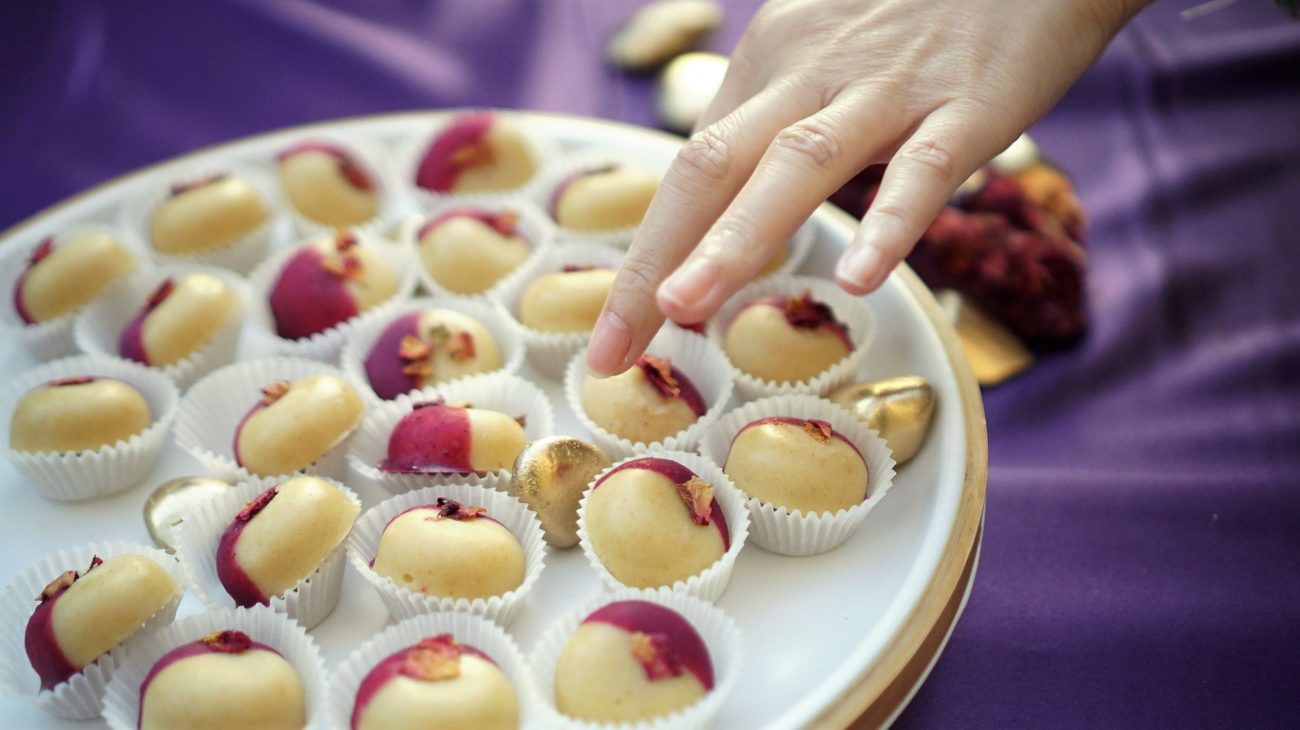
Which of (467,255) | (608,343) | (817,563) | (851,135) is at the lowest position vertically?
(817,563)

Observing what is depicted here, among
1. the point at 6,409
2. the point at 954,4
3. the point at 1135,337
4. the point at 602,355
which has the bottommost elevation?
the point at 1135,337

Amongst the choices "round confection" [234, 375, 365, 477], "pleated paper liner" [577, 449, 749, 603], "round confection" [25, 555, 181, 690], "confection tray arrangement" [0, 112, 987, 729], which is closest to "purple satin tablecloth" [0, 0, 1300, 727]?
"confection tray arrangement" [0, 112, 987, 729]

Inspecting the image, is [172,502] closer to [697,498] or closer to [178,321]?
[178,321]

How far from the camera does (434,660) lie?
1.02m

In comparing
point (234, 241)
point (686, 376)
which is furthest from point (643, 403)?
point (234, 241)

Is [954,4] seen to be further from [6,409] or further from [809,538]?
[6,409]

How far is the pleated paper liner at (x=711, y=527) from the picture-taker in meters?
1.15

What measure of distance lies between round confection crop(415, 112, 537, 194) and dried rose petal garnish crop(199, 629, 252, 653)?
88 cm

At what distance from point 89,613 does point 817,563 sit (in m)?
0.76

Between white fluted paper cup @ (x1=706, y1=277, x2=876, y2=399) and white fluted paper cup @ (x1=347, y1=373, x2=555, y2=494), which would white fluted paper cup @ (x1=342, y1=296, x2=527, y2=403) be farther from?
white fluted paper cup @ (x1=706, y1=277, x2=876, y2=399)

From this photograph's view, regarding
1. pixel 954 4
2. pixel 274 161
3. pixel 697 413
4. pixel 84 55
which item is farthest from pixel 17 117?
pixel 954 4

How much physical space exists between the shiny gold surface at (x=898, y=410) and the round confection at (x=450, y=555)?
17.4 inches

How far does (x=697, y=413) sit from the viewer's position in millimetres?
1362

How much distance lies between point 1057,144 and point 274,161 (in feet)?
4.92
